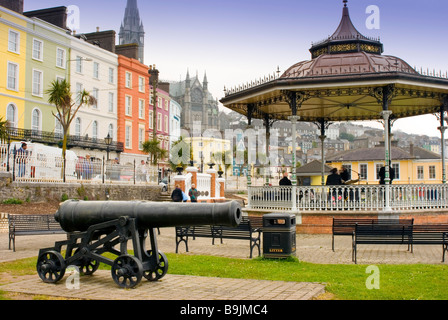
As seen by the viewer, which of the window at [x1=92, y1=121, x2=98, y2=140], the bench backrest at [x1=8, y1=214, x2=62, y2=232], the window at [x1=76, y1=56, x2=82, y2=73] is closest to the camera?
the bench backrest at [x1=8, y1=214, x2=62, y2=232]

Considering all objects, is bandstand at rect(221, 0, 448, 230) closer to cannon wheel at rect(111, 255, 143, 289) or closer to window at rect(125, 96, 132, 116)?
cannon wheel at rect(111, 255, 143, 289)

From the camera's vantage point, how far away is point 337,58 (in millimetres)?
19781

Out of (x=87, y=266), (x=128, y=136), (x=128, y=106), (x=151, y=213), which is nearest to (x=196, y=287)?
(x=151, y=213)

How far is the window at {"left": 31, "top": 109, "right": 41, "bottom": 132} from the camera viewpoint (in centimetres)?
3767

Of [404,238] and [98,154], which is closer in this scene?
[404,238]

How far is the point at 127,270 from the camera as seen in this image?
7.54 metres

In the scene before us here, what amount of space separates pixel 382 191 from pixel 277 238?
758 cm

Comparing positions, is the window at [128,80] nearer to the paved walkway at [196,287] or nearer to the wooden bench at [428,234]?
the paved walkway at [196,287]

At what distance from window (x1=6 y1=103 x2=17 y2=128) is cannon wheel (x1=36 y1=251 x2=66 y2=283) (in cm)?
3014

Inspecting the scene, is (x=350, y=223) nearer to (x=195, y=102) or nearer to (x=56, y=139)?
(x=56, y=139)

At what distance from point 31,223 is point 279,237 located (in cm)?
722

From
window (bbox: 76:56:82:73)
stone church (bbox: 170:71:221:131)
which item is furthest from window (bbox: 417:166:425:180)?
stone church (bbox: 170:71:221:131)

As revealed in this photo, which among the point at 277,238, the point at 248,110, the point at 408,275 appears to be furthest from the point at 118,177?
the point at 408,275
